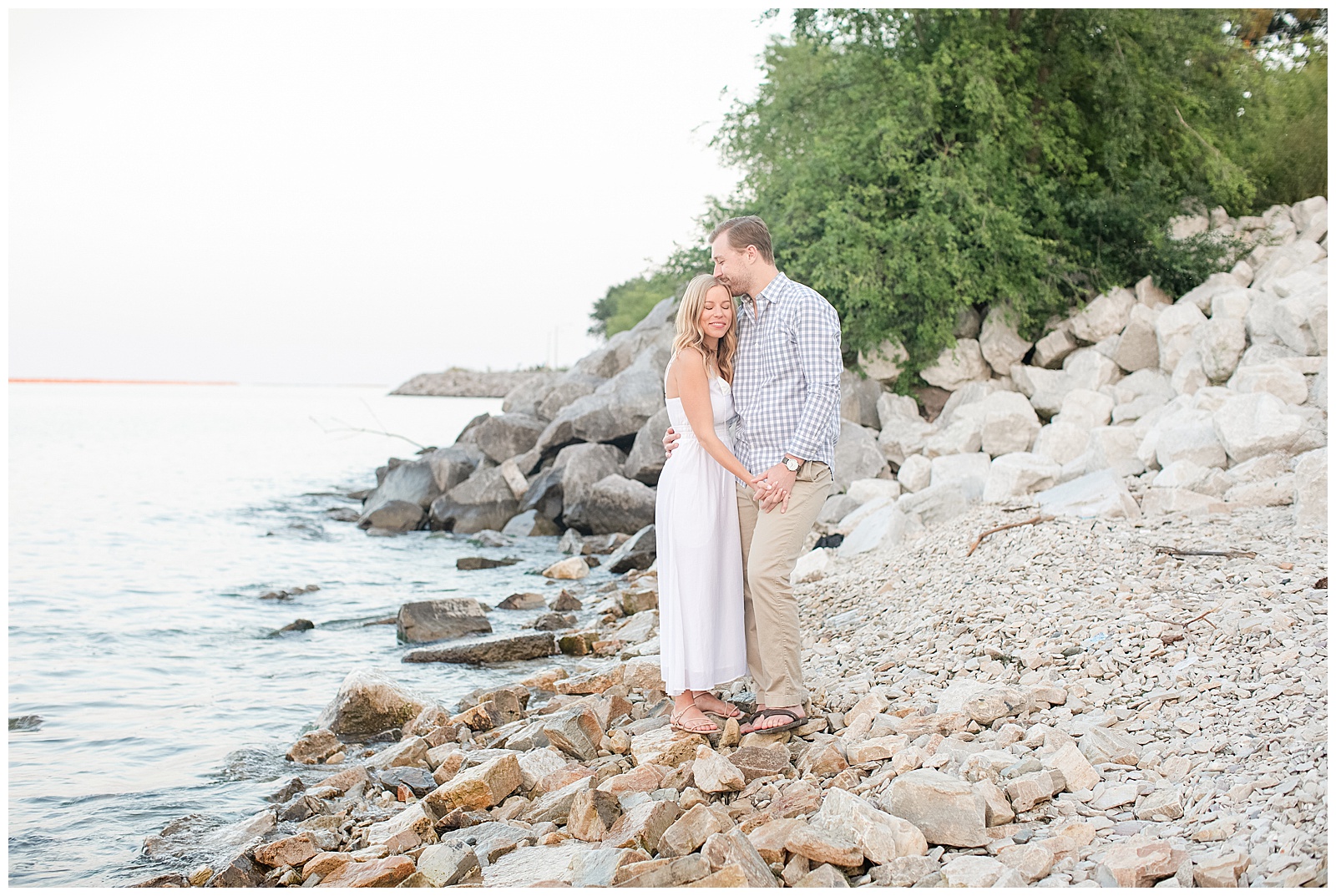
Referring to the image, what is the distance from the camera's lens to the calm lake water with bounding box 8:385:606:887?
5.63 meters

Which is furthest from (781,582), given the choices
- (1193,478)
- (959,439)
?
(959,439)

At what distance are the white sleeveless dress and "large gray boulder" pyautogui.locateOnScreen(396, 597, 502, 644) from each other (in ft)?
14.5

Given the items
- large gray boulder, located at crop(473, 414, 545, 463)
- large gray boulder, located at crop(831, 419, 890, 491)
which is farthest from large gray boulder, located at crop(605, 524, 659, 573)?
large gray boulder, located at crop(473, 414, 545, 463)

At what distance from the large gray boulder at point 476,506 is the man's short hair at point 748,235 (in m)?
11.5

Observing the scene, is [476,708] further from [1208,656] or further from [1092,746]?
[1208,656]

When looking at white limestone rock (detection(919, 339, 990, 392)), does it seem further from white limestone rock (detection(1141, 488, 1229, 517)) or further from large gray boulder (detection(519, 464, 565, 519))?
white limestone rock (detection(1141, 488, 1229, 517))

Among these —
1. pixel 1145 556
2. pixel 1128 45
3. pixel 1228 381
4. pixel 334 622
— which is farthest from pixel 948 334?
pixel 334 622

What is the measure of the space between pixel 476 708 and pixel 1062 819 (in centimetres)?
378

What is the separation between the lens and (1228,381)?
34.4 feet

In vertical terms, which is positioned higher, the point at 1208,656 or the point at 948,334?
the point at 948,334

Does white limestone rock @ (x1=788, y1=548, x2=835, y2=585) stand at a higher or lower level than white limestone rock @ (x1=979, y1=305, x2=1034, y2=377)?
lower

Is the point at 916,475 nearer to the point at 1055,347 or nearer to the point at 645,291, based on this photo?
the point at 1055,347

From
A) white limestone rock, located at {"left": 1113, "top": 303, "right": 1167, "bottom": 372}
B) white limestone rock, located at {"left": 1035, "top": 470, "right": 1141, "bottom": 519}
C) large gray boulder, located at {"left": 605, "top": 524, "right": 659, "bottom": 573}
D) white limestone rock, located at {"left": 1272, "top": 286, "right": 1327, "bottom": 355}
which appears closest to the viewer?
white limestone rock, located at {"left": 1035, "top": 470, "right": 1141, "bottom": 519}

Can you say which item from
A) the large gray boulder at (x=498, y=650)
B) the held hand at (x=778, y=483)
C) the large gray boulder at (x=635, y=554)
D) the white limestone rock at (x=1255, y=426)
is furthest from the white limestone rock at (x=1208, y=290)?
the held hand at (x=778, y=483)
